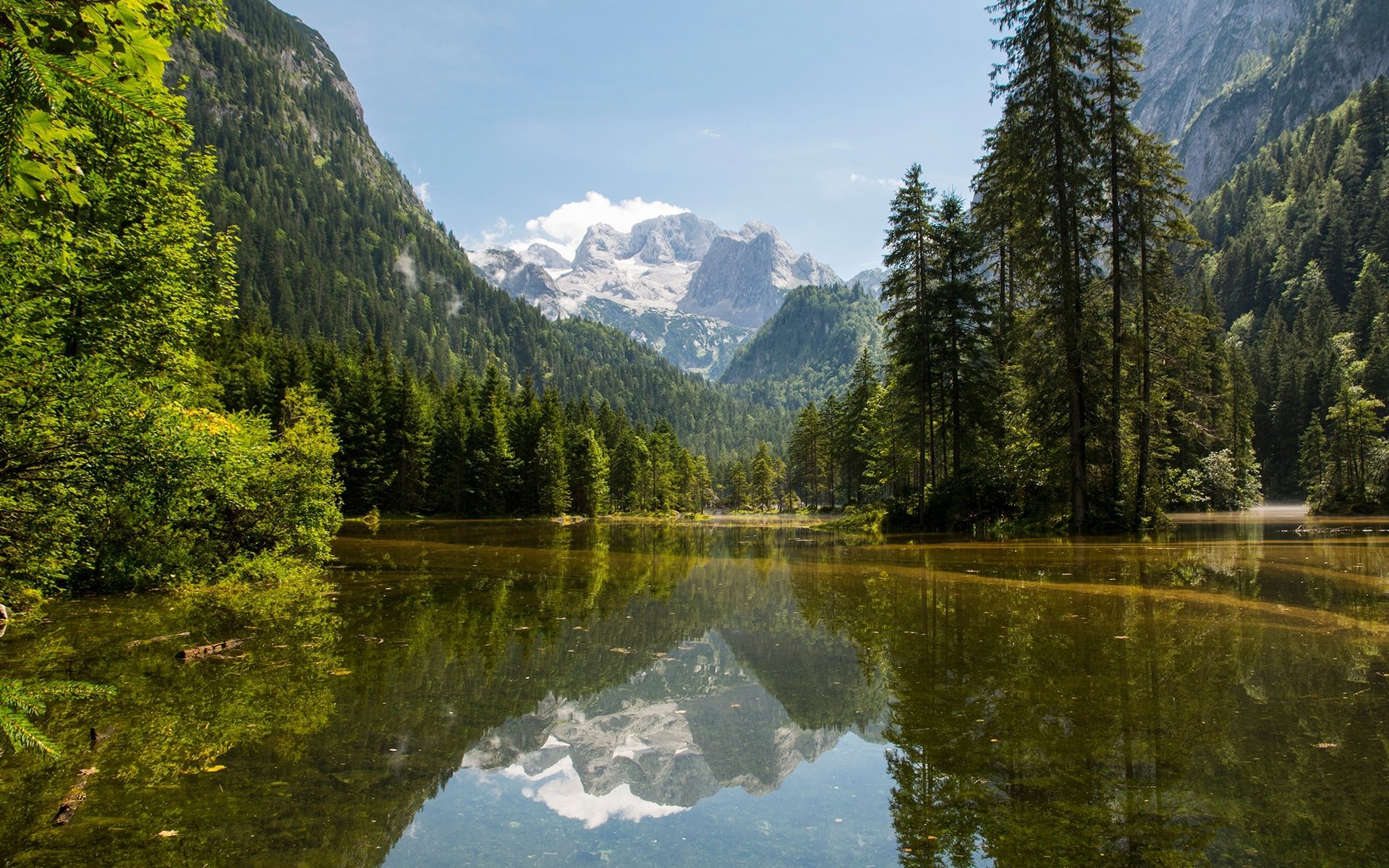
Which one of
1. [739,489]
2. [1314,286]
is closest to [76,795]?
[739,489]

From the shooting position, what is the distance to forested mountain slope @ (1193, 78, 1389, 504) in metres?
64.2

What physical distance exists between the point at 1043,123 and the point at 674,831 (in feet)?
82.4

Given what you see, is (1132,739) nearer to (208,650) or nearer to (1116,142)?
(208,650)

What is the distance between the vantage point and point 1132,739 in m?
5.13

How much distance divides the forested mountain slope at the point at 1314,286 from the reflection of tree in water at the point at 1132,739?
4107cm

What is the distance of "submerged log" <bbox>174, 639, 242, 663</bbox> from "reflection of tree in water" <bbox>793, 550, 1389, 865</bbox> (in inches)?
313

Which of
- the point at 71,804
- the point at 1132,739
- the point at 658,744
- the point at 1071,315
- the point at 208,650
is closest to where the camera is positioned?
the point at 71,804

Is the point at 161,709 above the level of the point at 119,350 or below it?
below

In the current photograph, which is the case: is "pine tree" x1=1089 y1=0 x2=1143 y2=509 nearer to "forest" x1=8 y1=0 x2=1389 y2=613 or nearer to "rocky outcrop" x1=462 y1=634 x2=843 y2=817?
"forest" x1=8 y1=0 x2=1389 y2=613

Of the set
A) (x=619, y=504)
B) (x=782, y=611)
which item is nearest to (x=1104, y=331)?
(x=782, y=611)

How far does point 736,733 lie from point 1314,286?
130 meters

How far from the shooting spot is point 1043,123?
22.8 metres

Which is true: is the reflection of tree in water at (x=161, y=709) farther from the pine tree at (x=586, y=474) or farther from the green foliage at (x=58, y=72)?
the pine tree at (x=586, y=474)

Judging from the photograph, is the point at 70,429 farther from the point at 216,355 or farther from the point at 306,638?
the point at 216,355
